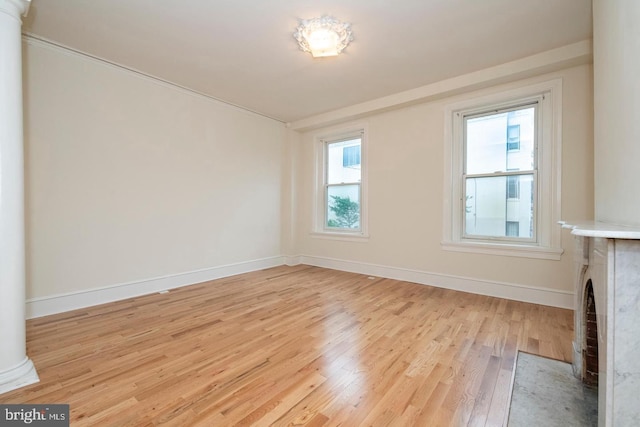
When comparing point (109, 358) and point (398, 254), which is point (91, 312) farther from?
point (398, 254)

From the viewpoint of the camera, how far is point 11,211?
1729mm

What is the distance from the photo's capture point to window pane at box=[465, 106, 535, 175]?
129 inches

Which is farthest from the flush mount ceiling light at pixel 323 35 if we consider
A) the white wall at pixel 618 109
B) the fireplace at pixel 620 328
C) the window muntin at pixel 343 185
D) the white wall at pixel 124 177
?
the fireplace at pixel 620 328

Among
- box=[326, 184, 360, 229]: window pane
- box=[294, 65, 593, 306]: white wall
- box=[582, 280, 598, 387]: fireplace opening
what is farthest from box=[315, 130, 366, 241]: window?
box=[582, 280, 598, 387]: fireplace opening

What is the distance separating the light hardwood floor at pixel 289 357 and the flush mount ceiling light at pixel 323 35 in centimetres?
258

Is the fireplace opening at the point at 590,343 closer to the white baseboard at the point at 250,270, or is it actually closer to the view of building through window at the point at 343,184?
the white baseboard at the point at 250,270

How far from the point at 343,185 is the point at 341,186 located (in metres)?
0.06

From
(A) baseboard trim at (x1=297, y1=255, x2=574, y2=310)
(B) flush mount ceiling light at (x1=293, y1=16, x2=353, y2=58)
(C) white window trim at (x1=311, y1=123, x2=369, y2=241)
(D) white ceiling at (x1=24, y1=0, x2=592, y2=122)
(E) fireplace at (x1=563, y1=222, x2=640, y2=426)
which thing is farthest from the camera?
(C) white window trim at (x1=311, y1=123, x2=369, y2=241)

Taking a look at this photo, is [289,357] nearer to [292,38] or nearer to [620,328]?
[620,328]

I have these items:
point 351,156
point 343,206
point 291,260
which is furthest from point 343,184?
point 291,260

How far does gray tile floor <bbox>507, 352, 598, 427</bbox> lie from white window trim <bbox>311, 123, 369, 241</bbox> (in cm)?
284

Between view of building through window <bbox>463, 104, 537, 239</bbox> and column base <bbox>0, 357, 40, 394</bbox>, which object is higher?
view of building through window <bbox>463, 104, 537, 239</bbox>

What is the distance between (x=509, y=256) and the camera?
10.9 feet

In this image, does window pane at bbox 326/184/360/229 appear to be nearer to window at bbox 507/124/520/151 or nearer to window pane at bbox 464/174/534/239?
window pane at bbox 464/174/534/239
